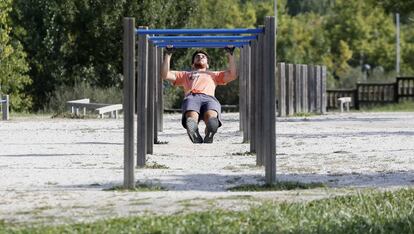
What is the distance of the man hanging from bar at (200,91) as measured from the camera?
47.1ft

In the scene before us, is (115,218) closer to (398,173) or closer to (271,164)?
(271,164)

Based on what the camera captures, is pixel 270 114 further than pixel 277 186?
Yes

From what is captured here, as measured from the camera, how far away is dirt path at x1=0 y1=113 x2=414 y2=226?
8.65m

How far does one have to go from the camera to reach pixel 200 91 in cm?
1538

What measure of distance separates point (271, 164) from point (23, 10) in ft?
107

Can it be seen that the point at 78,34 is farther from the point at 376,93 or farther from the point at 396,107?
the point at 376,93

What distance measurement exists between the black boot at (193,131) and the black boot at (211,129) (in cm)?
10

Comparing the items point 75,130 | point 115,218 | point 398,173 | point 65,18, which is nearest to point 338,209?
Answer: point 115,218

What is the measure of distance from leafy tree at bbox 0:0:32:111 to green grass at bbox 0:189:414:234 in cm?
2919

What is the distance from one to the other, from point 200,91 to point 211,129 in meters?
1.18

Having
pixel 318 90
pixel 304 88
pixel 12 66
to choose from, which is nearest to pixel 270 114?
pixel 304 88

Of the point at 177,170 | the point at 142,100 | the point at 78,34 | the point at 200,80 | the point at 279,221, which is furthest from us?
the point at 78,34

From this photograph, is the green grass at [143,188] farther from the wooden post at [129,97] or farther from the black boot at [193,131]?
the black boot at [193,131]

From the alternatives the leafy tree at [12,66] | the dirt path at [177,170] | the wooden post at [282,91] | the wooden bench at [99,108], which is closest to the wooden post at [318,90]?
the wooden post at [282,91]
